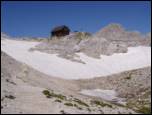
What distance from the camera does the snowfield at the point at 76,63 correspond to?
47875 millimetres

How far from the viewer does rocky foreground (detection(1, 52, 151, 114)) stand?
25.9 metres

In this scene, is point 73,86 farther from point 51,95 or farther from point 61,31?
point 61,31

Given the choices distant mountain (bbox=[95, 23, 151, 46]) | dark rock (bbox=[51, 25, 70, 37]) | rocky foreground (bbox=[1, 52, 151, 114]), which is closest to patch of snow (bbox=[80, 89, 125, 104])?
rocky foreground (bbox=[1, 52, 151, 114])

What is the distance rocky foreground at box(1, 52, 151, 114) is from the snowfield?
127 inches

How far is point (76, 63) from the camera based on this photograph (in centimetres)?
5272

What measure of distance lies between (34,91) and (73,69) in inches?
799

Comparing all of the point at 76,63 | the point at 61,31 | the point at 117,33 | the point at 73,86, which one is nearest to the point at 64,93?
the point at 73,86

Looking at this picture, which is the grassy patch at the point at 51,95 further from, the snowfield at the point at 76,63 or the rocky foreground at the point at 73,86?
the snowfield at the point at 76,63

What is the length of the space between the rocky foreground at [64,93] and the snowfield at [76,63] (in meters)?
3.23

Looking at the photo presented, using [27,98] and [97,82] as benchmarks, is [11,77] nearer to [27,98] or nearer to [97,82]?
[27,98]

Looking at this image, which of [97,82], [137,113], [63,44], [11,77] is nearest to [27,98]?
[11,77]

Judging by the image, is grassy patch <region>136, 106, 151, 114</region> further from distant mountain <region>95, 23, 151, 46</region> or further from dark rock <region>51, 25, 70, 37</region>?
A: distant mountain <region>95, 23, 151, 46</region>

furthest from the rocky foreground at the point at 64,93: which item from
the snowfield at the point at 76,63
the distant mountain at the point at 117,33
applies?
the distant mountain at the point at 117,33

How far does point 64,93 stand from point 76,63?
2027cm
